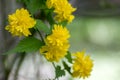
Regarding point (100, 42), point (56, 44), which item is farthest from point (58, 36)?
point (100, 42)

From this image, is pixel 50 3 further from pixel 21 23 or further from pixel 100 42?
pixel 100 42

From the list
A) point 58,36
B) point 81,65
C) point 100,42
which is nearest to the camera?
point 58,36

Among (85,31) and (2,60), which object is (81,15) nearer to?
(85,31)

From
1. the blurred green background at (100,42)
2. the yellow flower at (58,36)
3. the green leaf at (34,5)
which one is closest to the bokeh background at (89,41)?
the blurred green background at (100,42)

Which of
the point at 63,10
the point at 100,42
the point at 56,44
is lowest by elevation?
the point at 56,44

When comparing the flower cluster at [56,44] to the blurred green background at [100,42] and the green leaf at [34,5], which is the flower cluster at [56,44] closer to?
the green leaf at [34,5]
